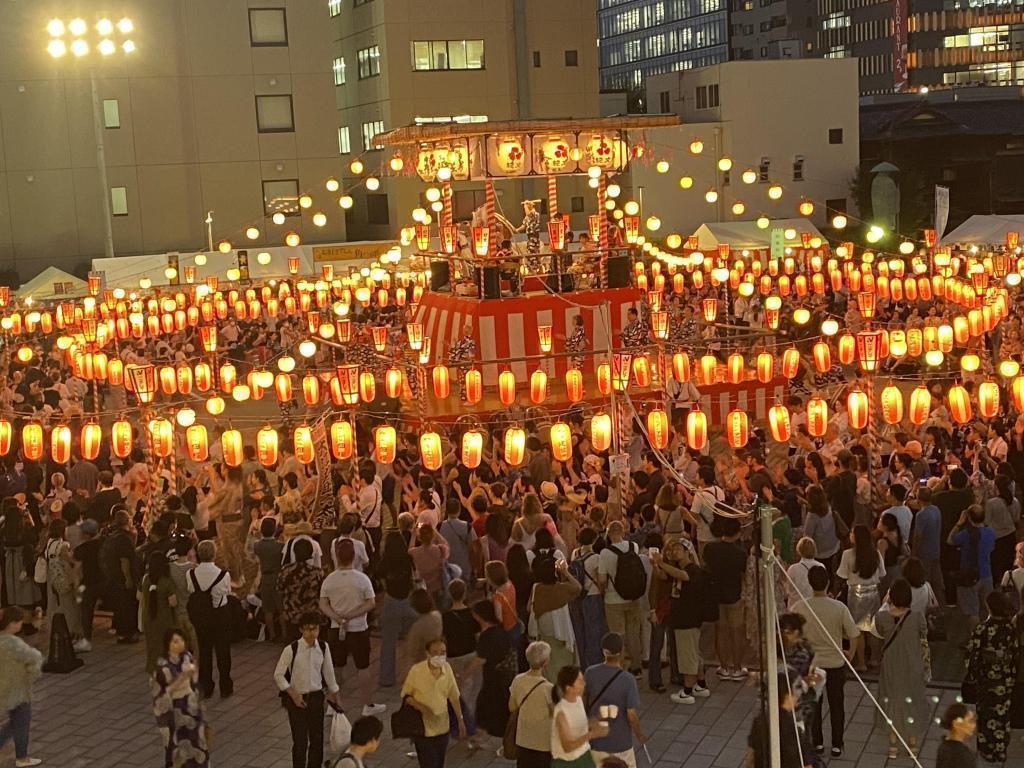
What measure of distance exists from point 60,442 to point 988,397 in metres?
11.3

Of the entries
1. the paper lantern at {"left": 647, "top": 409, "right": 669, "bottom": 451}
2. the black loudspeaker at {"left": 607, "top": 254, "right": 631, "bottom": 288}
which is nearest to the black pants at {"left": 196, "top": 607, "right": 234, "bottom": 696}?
the paper lantern at {"left": 647, "top": 409, "right": 669, "bottom": 451}

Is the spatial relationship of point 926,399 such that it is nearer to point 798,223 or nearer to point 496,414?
point 496,414

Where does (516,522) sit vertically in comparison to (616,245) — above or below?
below

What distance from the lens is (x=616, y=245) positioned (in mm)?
25469

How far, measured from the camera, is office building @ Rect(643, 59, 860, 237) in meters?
45.8

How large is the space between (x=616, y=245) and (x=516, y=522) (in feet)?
50.2

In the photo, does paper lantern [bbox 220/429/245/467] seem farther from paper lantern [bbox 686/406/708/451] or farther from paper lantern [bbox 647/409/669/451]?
paper lantern [bbox 686/406/708/451]

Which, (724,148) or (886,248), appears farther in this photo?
(724,148)

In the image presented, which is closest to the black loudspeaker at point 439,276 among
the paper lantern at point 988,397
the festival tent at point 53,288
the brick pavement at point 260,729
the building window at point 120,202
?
the festival tent at point 53,288

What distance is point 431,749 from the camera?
26.5ft

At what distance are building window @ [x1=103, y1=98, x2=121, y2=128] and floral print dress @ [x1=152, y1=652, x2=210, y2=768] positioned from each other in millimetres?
32406

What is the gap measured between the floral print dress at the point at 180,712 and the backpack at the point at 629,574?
11.1 ft

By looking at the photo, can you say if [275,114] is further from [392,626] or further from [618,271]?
[392,626]

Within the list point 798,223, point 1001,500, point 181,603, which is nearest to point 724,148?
point 798,223
